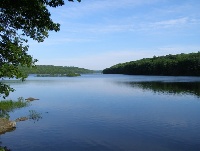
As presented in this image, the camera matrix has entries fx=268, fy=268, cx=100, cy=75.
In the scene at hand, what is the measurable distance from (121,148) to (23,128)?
15.9 metres

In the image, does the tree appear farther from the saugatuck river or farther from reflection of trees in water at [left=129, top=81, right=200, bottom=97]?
reflection of trees in water at [left=129, top=81, right=200, bottom=97]

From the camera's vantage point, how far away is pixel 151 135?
3275 cm

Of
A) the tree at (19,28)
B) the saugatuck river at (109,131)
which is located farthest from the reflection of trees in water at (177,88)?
the tree at (19,28)

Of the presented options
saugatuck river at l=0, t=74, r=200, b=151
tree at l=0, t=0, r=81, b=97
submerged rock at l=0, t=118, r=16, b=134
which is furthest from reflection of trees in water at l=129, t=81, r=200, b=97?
tree at l=0, t=0, r=81, b=97

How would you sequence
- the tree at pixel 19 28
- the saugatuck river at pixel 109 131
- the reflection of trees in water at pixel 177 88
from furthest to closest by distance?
1. the reflection of trees in water at pixel 177 88
2. the saugatuck river at pixel 109 131
3. the tree at pixel 19 28

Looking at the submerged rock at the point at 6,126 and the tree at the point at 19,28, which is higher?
the tree at the point at 19,28

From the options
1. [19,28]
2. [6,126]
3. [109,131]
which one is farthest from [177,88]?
[19,28]

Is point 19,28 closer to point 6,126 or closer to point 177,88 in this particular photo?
point 6,126

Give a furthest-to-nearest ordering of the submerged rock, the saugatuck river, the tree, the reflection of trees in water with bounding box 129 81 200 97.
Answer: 1. the reflection of trees in water with bounding box 129 81 200 97
2. the submerged rock
3. the saugatuck river
4. the tree

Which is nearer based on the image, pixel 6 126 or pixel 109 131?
pixel 109 131

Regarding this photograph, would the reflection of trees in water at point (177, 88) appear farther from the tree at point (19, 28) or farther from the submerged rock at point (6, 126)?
the tree at point (19, 28)

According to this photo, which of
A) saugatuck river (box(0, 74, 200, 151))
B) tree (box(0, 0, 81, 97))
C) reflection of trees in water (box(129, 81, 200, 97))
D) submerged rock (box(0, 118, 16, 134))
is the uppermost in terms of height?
tree (box(0, 0, 81, 97))

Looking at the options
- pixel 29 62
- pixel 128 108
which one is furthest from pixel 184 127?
pixel 29 62

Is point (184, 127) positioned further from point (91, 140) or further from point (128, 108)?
point (128, 108)
